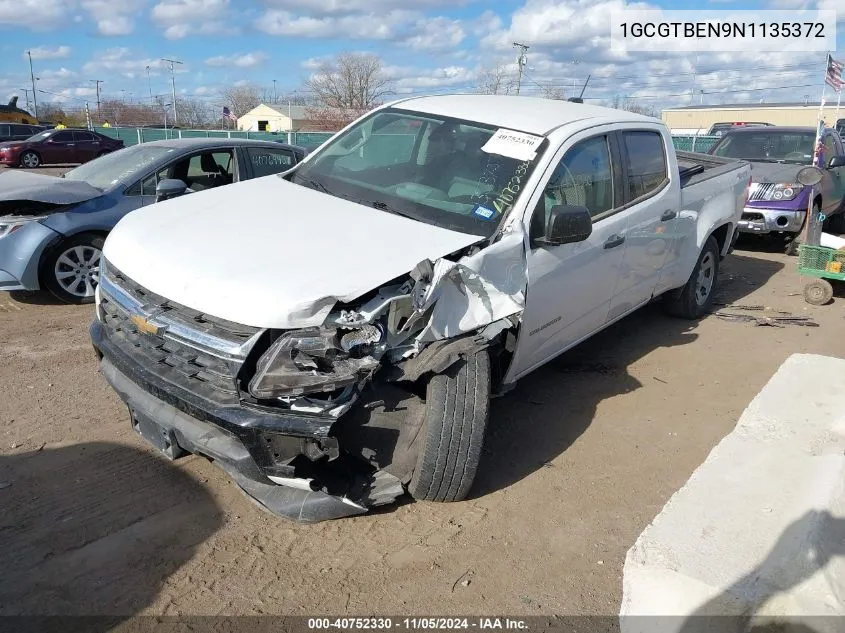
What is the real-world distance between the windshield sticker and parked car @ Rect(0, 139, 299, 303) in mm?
2809

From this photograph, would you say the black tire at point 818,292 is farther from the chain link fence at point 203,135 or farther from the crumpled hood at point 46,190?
the chain link fence at point 203,135

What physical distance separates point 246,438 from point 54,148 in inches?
1024

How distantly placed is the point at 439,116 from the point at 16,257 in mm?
4009

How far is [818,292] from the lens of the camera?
7.19 m

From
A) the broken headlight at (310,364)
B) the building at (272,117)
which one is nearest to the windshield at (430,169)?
the broken headlight at (310,364)

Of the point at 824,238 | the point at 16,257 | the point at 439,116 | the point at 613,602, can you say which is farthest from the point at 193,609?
the point at 824,238

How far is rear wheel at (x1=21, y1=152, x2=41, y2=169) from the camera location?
2384cm

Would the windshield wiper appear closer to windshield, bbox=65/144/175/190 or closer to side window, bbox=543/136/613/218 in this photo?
side window, bbox=543/136/613/218

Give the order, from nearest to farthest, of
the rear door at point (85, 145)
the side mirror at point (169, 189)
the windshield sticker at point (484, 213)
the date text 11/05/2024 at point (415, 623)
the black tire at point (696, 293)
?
the date text 11/05/2024 at point (415, 623), the windshield sticker at point (484, 213), the side mirror at point (169, 189), the black tire at point (696, 293), the rear door at point (85, 145)

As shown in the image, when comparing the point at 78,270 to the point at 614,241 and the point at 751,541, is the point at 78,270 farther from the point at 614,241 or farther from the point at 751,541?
the point at 751,541

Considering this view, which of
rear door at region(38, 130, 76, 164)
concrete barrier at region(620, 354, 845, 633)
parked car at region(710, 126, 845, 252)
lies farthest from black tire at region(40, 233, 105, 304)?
rear door at region(38, 130, 76, 164)

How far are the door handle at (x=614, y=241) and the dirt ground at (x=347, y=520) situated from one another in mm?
1104

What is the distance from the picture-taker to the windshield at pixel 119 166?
666cm

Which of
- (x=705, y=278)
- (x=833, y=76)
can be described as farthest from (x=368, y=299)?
(x=833, y=76)
